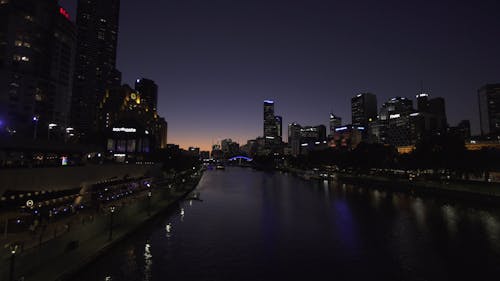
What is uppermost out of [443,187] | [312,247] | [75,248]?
[443,187]

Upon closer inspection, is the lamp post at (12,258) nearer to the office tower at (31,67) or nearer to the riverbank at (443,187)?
the riverbank at (443,187)

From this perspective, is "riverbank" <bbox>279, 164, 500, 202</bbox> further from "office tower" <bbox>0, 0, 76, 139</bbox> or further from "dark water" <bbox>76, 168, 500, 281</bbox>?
"office tower" <bbox>0, 0, 76, 139</bbox>

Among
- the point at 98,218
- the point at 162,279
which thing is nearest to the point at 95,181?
the point at 98,218

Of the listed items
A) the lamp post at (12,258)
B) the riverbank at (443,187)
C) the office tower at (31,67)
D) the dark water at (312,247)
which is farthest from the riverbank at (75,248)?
the office tower at (31,67)

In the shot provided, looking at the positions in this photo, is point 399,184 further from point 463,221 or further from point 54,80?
point 54,80

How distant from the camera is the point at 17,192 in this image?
27172 millimetres

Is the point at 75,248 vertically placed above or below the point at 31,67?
below

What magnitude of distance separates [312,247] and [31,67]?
117 metres

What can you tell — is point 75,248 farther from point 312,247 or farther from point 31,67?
point 31,67

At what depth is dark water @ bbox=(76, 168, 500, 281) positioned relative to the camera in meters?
19.4

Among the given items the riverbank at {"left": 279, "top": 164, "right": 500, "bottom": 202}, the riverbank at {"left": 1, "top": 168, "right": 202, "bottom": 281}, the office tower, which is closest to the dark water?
the riverbank at {"left": 1, "top": 168, "right": 202, "bottom": 281}

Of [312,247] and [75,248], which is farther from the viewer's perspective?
[312,247]

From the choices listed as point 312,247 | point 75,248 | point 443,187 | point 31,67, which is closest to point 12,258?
point 75,248

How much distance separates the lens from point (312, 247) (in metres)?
25.4
